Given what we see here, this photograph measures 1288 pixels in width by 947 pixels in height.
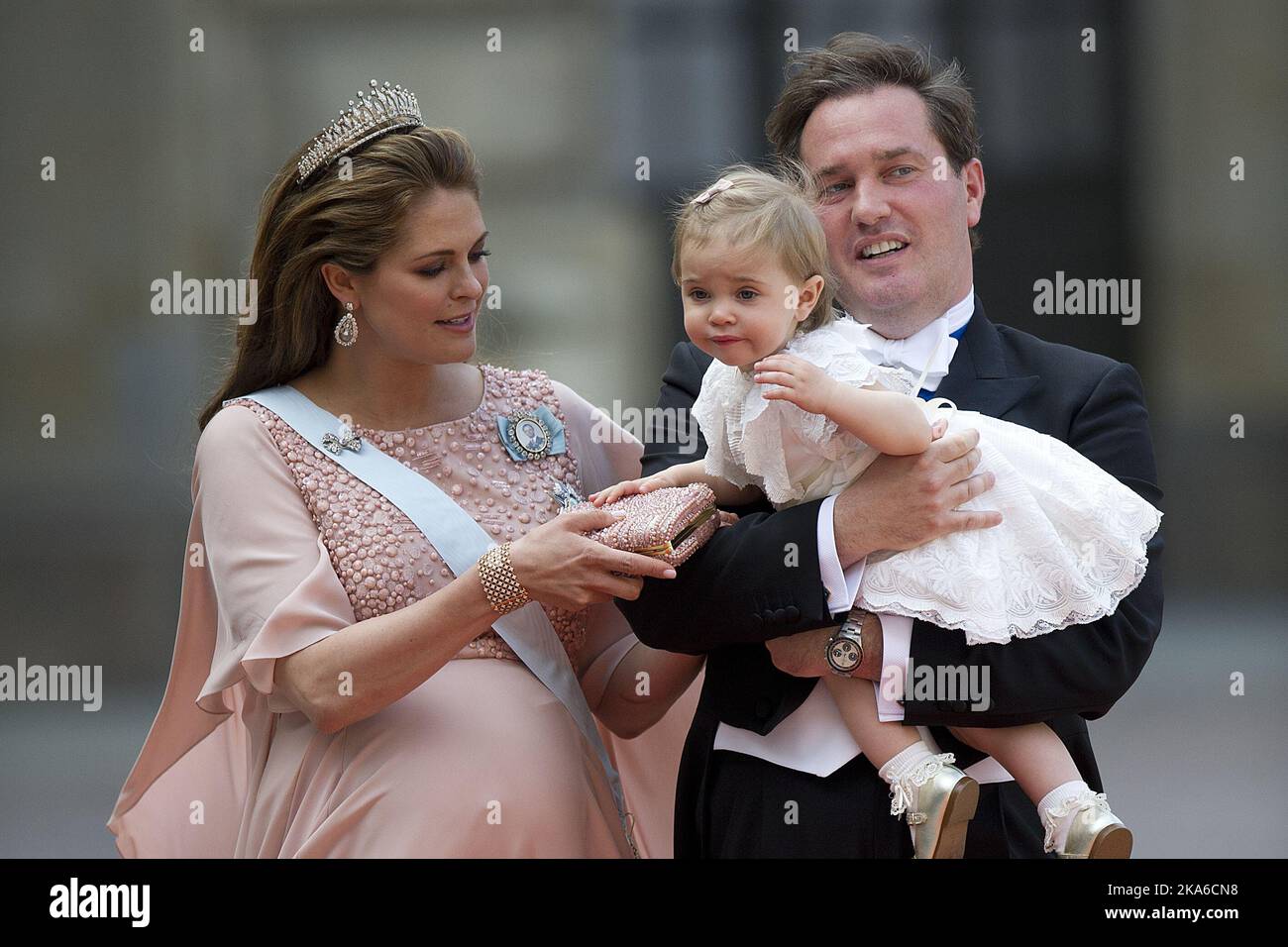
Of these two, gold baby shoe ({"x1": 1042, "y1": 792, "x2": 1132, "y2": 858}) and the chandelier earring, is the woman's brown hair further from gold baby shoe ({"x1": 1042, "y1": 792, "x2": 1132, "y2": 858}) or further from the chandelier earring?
gold baby shoe ({"x1": 1042, "y1": 792, "x2": 1132, "y2": 858})

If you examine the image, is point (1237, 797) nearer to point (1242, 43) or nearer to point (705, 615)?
point (1242, 43)

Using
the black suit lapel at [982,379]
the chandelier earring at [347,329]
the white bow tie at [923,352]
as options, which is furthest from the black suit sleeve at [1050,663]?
the chandelier earring at [347,329]

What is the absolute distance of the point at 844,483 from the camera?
2.70 meters

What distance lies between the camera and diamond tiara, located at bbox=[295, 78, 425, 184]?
10.0ft

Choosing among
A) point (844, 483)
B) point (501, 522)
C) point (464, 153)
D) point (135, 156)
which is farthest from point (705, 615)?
point (135, 156)

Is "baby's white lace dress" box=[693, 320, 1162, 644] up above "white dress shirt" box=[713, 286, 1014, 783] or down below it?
above

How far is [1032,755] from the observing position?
2.59 m

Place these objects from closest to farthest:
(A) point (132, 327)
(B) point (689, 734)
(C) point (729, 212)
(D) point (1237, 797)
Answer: (C) point (729, 212) → (B) point (689, 734) → (D) point (1237, 797) → (A) point (132, 327)

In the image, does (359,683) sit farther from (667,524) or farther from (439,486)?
(667,524)

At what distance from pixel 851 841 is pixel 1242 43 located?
6.51 m

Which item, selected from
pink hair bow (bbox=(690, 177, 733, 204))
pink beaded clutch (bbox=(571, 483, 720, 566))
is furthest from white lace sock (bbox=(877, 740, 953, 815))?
pink hair bow (bbox=(690, 177, 733, 204))

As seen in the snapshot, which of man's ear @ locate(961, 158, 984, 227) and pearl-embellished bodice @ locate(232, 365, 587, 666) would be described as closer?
pearl-embellished bodice @ locate(232, 365, 587, 666)

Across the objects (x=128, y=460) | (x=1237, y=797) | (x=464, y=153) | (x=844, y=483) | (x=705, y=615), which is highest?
(x=464, y=153)

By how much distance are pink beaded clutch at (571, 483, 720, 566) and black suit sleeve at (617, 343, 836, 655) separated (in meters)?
0.06
